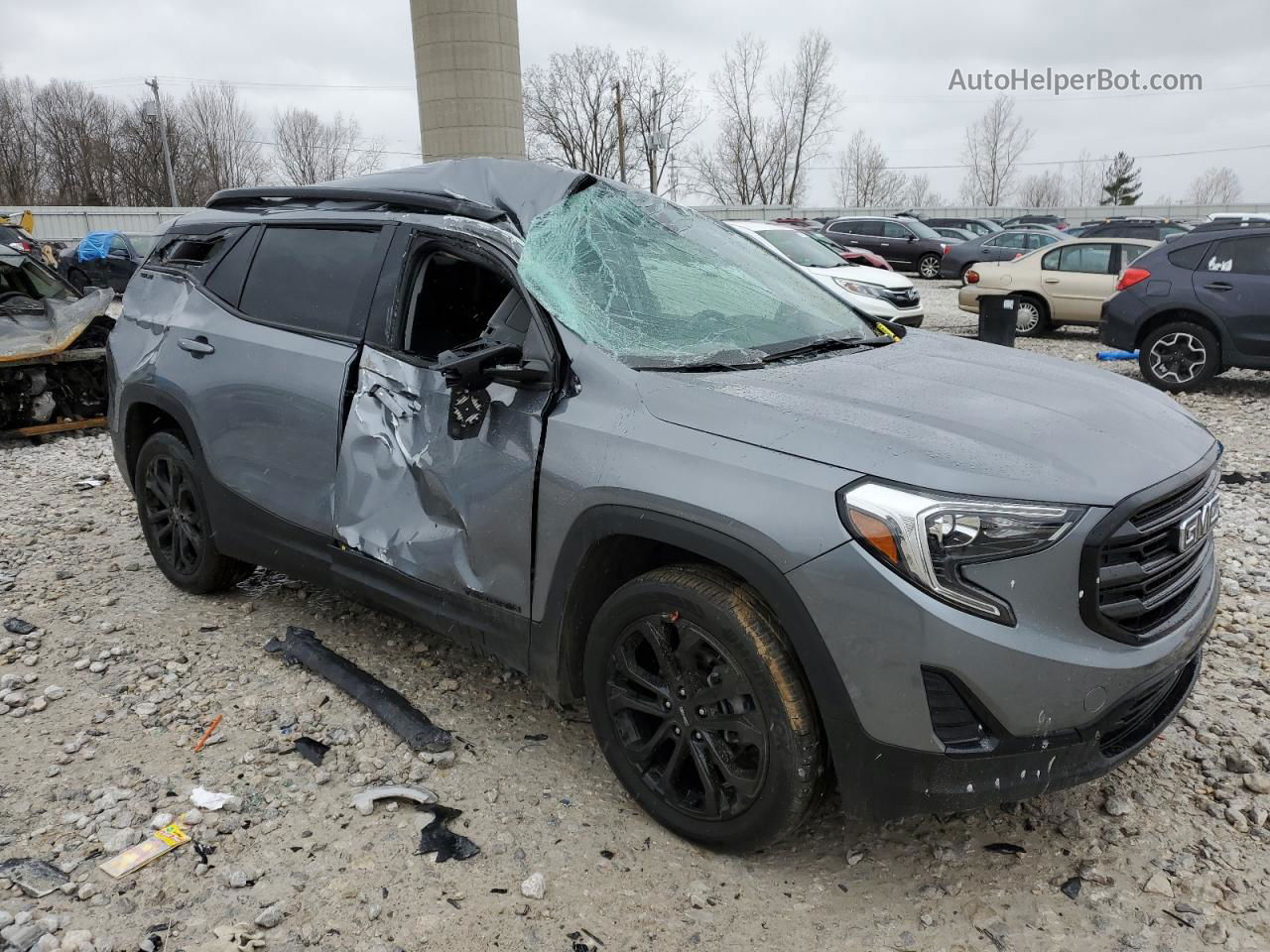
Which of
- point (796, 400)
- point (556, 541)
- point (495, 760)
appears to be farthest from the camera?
point (495, 760)

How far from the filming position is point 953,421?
250cm

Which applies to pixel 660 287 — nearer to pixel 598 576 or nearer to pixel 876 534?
pixel 598 576

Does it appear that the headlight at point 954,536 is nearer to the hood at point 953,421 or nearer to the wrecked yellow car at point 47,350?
the hood at point 953,421

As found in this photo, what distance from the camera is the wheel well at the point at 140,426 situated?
4.57 metres

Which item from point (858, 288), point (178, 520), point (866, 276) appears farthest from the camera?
point (866, 276)

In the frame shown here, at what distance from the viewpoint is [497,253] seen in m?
3.17

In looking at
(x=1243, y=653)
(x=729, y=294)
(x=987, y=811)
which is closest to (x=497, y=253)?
(x=729, y=294)

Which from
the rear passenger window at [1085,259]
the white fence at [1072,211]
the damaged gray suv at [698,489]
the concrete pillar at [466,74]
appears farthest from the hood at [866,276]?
the white fence at [1072,211]

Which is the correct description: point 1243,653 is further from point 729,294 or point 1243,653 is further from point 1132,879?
point 729,294

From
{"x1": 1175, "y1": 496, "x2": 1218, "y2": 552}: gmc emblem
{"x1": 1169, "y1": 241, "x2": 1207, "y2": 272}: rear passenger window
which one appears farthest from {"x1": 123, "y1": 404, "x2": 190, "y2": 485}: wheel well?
{"x1": 1169, "y1": 241, "x2": 1207, "y2": 272}: rear passenger window

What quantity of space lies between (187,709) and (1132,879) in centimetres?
325

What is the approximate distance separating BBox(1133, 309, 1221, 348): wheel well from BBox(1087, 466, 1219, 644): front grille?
7725 mm

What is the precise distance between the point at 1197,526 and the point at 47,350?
859 cm

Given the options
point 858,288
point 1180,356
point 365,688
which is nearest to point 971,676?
point 365,688
